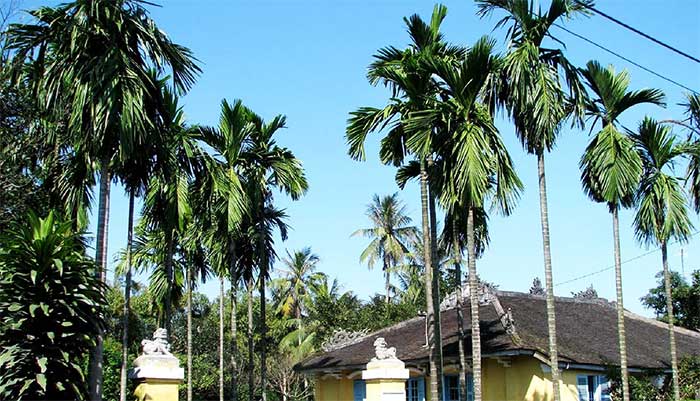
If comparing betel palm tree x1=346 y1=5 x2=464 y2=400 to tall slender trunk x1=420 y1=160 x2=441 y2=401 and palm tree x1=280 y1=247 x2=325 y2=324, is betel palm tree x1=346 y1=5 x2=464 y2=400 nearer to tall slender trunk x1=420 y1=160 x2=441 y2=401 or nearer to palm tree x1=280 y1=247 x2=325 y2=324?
tall slender trunk x1=420 y1=160 x2=441 y2=401

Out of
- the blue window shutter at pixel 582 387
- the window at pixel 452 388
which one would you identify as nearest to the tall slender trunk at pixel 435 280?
the window at pixel 452 388

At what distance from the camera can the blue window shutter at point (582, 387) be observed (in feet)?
Result: 73.2

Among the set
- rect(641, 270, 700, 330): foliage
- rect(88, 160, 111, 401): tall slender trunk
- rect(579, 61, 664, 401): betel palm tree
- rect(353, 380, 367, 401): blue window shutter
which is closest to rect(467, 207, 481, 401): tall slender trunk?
rect(579, 61, 664, 401): betel palm tree

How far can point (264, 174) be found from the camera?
21906 millimetres

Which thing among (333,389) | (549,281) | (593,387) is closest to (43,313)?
(549,281)

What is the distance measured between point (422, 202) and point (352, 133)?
230 cm

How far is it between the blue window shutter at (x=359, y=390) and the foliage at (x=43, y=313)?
1478 cm

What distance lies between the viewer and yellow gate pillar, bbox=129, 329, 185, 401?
12.2 meters

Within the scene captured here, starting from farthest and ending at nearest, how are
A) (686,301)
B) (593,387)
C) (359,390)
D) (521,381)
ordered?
(686,301), (359,390), (593,387), (521,381)

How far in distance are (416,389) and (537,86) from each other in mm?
11554

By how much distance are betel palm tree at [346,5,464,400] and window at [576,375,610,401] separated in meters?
7.08

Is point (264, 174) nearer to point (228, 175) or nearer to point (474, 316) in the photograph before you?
point (228, 175)

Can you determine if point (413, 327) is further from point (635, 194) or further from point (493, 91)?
point (493, 91)

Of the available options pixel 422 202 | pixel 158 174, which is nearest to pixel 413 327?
pixel 422 202
